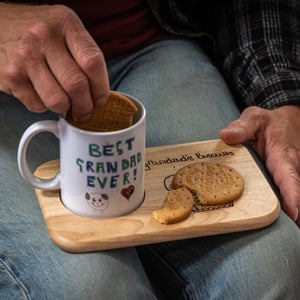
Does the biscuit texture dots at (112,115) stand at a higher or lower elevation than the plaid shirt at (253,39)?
higher

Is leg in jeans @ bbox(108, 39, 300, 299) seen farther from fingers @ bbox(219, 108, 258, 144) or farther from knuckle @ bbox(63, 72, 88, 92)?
knuckle @ bbox(63, 72, 88, 92)

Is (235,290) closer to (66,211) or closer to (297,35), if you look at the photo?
(66,211)

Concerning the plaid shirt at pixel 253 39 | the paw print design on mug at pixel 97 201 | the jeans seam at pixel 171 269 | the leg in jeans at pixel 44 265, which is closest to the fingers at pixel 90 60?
the paw print design on mug at pixel 97 201

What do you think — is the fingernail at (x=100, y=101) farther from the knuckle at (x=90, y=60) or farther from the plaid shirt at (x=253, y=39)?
the plaid shirt at (x=253, y=39)

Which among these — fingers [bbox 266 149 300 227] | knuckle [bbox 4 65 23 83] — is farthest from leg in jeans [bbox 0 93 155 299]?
fingers [bbox 266 149 300 227]

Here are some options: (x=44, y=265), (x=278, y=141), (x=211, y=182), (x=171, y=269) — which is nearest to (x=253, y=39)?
(x=278, y=141)

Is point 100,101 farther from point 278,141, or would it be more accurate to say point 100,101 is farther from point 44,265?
point 278,141
